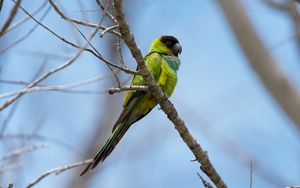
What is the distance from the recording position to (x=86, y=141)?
9.12 m

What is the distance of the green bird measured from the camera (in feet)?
13.6

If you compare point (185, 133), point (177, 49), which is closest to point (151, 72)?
point (177, 49)

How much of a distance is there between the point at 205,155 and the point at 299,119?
4.44 meters

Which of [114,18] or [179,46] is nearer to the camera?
[114,18]

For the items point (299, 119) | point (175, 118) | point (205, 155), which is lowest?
point (299, 119)

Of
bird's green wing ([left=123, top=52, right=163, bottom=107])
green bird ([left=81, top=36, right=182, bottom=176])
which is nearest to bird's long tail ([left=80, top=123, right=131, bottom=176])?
green bird ([left=81, top=36, right=182, bottom=176])

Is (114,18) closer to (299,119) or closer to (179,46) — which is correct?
(179,46)

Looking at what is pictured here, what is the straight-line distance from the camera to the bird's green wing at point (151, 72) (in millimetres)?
4312

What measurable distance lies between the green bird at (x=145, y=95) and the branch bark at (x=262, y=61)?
3.40 m

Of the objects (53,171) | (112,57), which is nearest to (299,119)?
(112,57)

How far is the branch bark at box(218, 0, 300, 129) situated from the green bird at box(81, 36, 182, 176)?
340 cm

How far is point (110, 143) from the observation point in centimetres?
404

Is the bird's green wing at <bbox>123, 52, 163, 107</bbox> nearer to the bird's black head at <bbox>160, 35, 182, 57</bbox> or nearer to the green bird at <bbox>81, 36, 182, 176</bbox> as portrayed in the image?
the green bird at <bbox>81, 36, 182, 176</bbox>

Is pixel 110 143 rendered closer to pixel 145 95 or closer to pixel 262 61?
pixel 145 95
